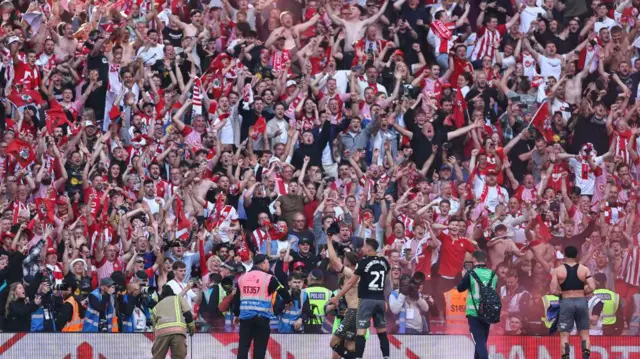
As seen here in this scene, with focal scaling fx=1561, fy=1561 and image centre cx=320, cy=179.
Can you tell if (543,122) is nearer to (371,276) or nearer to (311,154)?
(311,154)

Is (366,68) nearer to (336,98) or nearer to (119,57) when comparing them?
(336,98)

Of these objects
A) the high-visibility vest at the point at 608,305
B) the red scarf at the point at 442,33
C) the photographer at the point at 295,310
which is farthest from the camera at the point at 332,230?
the red scarf at the point at 442,33

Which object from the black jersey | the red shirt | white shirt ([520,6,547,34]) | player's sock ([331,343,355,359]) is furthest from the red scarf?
player's sock ([331,343,355,359])

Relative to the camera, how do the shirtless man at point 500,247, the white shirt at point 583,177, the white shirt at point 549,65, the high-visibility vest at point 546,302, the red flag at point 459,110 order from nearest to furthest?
the high-visibility vest at point 546,302 < the shirtless man at point 500,247 < the white shirt at point 583,177 < the red flag at point 459,110 < the white shirt at point 549,65

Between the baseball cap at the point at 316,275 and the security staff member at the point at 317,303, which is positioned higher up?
the baseball cap at the point at 316,275

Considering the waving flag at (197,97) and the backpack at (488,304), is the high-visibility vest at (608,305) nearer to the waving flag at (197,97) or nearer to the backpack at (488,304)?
the backpack at (488,304)

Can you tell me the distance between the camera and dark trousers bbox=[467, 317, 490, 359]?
20719 millimetres

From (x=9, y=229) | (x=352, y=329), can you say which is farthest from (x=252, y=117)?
(x=352, y=329)

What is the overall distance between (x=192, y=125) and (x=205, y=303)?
515 cm

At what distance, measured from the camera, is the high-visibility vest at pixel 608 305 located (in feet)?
77.7

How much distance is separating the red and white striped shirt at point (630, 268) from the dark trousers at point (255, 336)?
22.7 ft

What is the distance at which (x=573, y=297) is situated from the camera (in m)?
21.2

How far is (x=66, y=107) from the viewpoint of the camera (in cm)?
2748

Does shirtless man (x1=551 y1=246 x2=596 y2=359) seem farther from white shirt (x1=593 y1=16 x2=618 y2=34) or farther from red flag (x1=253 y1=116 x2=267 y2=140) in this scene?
white shirt (x1=593 y1=16 x2=618 y2=34)
